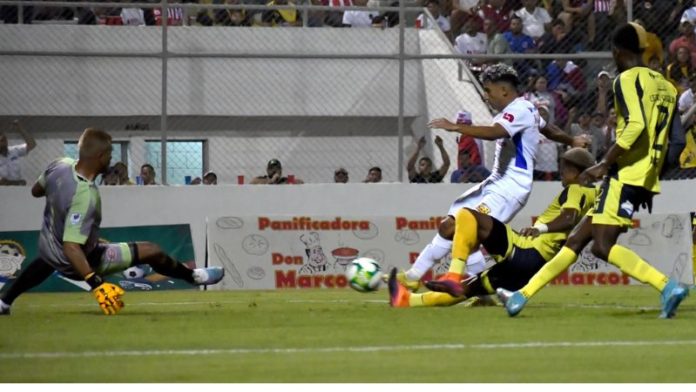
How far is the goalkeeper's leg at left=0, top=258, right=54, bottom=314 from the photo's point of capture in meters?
13.3

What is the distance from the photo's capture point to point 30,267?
1341 centimetres

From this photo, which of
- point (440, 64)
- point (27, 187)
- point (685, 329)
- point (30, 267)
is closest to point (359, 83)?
point (440, 64)

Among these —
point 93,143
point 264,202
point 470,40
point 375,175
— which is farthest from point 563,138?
point 470,40

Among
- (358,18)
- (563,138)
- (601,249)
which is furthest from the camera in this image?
(358,18)

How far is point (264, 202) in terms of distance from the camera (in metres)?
20.6

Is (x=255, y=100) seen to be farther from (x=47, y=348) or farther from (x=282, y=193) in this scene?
(x=47, y=348)

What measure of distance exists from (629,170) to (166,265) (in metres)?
4.13

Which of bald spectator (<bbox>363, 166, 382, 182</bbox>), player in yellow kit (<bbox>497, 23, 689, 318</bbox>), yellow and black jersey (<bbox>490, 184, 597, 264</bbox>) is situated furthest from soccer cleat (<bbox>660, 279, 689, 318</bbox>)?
bald spectator (<bbox>363, 166, 382, 182</bbox>)

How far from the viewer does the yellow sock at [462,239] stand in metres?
12.5

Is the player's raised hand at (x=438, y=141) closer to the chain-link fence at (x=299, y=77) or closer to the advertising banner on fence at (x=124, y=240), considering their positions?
the chain-link fence at (x=299, y=77)

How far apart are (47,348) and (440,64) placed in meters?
13.1

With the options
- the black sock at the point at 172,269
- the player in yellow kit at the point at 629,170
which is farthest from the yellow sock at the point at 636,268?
the black sock at the point at 172,269

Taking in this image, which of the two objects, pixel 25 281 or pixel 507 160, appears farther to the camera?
pixel 507 160

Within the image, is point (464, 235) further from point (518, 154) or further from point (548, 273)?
point (518, 154)
